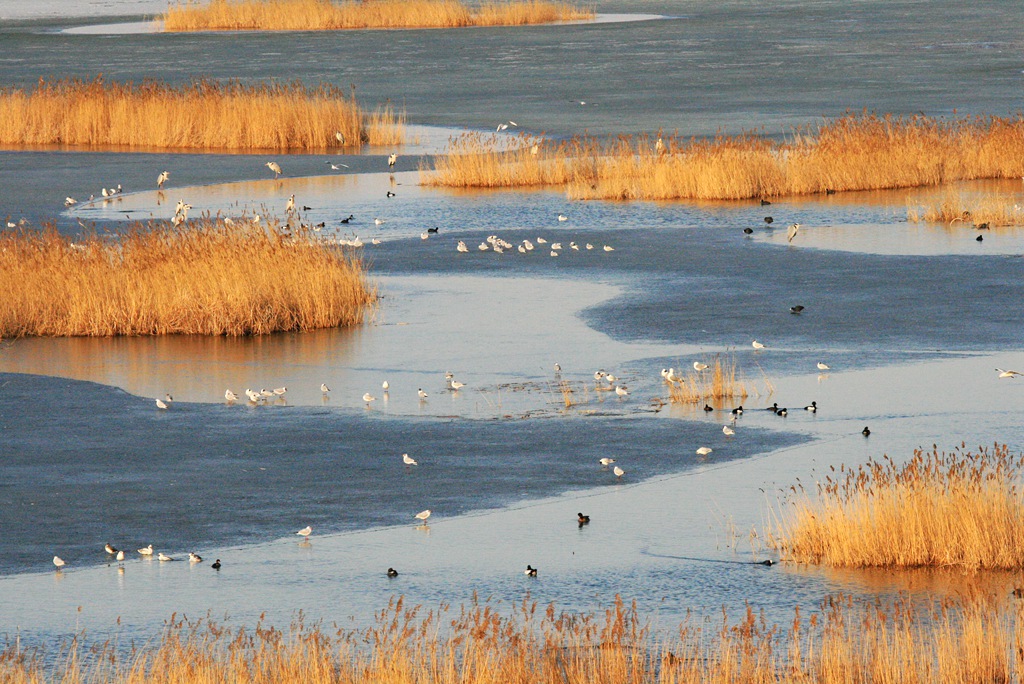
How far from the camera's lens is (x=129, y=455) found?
39.9ft

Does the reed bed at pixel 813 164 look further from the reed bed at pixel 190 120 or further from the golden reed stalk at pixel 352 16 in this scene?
the golden reed stalk at pixel 352 16

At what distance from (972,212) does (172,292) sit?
11978mm

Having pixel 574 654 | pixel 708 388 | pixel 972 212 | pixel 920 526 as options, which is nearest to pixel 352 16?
pixel 972 212

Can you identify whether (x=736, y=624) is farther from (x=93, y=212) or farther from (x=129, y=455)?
(x=93, y=212)

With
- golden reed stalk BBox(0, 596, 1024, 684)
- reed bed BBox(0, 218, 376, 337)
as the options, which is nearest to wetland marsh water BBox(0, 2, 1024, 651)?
reed bed BBox(0, 218, 376, 337)

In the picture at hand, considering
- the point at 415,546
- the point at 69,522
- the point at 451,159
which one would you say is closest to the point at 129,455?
the point at 69,522

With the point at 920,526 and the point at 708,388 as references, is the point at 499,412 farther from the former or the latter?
the point at 920,526

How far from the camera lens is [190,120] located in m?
36.9

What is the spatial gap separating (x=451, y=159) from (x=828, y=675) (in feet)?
77.0

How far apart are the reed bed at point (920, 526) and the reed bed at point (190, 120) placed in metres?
27.9

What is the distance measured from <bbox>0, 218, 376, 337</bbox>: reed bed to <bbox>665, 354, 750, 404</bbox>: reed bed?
456cm

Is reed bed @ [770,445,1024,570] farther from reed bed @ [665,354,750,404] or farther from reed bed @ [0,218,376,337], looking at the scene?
reed bed @ [0,218,376,337]

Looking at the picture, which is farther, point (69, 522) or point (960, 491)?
point (69, 522)

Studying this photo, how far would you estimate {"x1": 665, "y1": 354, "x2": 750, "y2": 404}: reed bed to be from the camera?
13555 mm
